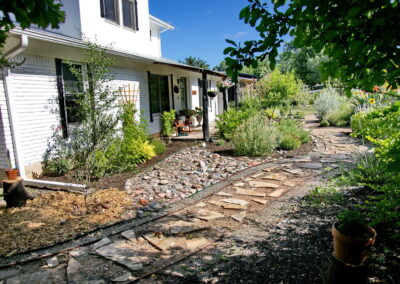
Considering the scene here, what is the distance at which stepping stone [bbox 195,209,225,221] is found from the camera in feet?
13.0

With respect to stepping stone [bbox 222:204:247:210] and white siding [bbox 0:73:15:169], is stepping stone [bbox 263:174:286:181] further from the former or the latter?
white siding [bbox 0:73:15:169]

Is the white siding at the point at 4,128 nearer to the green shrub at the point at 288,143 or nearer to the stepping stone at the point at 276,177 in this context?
the stepping stone at the point at 276,177

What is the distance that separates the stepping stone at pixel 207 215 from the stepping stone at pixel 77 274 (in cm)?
169

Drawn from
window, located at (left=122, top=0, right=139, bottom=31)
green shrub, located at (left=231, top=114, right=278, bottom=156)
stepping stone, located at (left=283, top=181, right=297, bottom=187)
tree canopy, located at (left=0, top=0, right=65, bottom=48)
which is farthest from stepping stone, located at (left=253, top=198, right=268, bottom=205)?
window, located at (left=122, top=0, right=139, bottom=31)

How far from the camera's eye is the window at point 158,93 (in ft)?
34.8

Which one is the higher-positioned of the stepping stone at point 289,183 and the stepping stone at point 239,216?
the stepping stone at point 289,183

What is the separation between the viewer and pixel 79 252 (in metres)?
3.16

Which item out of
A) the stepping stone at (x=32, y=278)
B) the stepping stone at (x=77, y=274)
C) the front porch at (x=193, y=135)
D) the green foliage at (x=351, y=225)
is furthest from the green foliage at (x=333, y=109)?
the stepping stone at (x=32, y=278)

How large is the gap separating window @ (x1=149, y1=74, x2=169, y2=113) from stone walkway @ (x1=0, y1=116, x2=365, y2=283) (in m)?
5.47

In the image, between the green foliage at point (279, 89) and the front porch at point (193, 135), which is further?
the green foliage at point (279, 89)

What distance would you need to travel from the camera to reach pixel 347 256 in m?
2.10

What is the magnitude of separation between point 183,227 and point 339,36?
9.42 ft

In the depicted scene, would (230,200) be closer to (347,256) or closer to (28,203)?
(347,256)

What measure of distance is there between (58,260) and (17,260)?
18.1 inches
